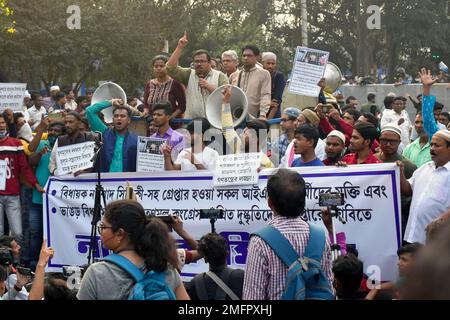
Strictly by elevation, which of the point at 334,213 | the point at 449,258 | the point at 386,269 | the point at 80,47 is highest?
the point at 80,47

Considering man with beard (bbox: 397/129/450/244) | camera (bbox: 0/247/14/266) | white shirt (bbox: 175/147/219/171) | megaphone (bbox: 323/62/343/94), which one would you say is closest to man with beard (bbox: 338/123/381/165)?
man with beard (bbox: 397/129/450/244)

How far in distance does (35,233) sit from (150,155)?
76.5 inches

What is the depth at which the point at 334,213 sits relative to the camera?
5.64 meters

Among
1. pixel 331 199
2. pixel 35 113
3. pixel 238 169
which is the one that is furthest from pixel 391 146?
pixel 35 113

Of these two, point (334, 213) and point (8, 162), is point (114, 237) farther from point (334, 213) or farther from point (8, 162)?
point (8, 162)

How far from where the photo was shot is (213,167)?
25.9ft

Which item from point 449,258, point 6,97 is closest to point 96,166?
point 6,97

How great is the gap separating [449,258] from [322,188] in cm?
545

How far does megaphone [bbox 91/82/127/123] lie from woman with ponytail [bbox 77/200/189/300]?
639 centimetres

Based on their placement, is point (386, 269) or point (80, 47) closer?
point (386, 269)

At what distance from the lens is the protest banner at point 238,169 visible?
7367mm

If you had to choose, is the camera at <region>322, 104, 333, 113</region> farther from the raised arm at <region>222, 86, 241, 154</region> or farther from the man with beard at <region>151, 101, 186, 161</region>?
the man with beard at <region>151, 101, 186, 161</region>

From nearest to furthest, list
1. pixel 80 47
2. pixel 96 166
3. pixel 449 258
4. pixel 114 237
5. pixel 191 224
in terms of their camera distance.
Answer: pixel 449 258 → pixel 114 237 → pixel 191 224 → pixel 96 166 → pixel 80 47

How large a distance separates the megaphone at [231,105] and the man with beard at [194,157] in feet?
2.34
